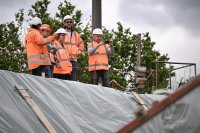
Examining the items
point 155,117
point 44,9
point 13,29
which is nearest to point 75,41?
point 155,117

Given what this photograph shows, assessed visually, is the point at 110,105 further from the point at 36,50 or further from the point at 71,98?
the point at 36,50

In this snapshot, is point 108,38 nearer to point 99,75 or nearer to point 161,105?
point 99,75

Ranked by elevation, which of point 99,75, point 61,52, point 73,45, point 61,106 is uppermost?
point 73,45

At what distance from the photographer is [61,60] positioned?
29.5 feet

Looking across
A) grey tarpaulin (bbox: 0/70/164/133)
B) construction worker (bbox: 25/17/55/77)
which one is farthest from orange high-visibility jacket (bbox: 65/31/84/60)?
grey tarpaulin (bbox: 0/70/164/133)

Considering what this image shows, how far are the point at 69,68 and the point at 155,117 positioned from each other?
6498 mm

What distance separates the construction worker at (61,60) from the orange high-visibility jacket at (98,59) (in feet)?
2.95

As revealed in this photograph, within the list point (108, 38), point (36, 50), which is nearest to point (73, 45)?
point (36, 50)

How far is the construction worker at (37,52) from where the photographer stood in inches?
306

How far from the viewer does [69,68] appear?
353 inches

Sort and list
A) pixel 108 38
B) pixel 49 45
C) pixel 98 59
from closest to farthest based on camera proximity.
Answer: pixel 49 45, pixel 98 59, pixel 108 38

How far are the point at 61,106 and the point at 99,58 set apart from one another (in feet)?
11.3

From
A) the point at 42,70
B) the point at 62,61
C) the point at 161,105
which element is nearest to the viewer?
the point at 161,105

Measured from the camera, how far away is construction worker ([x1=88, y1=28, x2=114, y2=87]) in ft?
32.1
